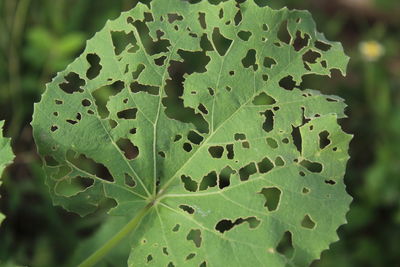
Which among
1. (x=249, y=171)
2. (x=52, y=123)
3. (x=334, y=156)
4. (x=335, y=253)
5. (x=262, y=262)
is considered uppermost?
(x=52, y=123)

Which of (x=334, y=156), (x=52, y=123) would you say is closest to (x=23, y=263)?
(x=52, y=123)

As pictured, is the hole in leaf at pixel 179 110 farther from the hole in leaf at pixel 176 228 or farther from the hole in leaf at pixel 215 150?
the hole in leaf at pixel 176 228

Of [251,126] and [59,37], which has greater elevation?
[59,37]

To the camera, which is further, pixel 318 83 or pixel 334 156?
pixel 318 83

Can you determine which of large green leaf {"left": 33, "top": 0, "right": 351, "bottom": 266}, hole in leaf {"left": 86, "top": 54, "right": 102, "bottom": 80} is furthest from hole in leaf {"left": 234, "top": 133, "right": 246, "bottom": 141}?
hole in leaf {"left": 86, "top": 54, "right": 102, "bottom": 80}

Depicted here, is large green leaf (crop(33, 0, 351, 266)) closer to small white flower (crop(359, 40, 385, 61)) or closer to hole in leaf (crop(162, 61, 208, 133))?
hole in leaf (crop(162, 61, 208, 133))

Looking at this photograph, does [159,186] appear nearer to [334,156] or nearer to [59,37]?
[334,156]

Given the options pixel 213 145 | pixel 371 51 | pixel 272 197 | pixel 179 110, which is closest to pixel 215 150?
pixel 179 110

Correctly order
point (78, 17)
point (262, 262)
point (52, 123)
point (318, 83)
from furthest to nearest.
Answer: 1. point (318, 83)
2. point (78, 17)
3. point (52, 123)
4. point (262, 262)
